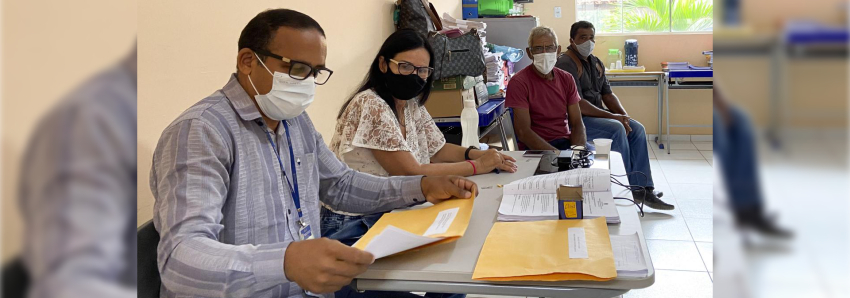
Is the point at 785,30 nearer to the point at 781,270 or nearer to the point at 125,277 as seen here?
the point at 781,270

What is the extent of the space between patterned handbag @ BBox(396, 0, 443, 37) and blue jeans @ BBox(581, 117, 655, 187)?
1.17 m

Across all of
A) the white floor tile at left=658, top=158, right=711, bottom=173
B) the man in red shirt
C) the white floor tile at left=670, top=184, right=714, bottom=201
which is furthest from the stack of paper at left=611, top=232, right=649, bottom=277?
the white floor tile at left=658, top=158, right=711, bottom=173

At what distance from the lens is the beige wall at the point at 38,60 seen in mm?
142

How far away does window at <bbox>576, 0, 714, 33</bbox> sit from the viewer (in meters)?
6.81

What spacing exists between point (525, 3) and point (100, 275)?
719 centimetres

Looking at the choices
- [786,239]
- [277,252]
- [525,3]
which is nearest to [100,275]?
[786,239]

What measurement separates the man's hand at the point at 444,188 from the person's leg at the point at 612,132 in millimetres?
2533

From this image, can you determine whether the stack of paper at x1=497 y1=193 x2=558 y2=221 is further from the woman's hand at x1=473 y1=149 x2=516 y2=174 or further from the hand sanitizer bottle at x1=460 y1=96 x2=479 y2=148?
the hand sanitizer bottle at x1=460 y1=96 x2=479 y2=148

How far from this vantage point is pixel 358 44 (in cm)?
348

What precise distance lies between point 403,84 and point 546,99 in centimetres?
161

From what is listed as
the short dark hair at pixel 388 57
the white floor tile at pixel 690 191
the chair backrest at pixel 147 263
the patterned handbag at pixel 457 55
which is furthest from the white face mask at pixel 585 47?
the chair backrest at pixel 147 263

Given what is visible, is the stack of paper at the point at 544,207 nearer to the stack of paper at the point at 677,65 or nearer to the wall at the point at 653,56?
the stack of paper at the point at 677,65

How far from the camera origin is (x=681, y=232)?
362cm

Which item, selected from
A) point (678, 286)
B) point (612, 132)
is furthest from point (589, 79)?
point (678, 286)
